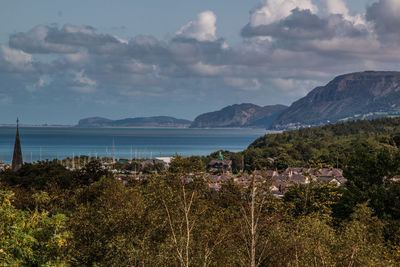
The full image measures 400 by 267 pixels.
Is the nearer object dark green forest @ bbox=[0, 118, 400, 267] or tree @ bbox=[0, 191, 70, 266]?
tree @ bbox=[0, 191, 70, 266]

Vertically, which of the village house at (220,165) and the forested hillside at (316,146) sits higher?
the forested hillside at (316,146)

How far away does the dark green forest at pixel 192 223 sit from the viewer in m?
15.7

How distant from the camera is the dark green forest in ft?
51.4

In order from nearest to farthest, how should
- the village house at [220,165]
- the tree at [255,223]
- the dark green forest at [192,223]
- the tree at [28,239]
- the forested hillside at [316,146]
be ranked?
the tree at [255,223] → the tree at [28,239] → the dark green forest at [192,223] → the forested hillside at [316,146] → the village house at [220,165]

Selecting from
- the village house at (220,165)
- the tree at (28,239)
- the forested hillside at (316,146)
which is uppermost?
the tree at (28,239)

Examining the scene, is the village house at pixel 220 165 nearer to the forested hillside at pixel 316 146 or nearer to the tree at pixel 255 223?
the forested hillside at pixel 316 146

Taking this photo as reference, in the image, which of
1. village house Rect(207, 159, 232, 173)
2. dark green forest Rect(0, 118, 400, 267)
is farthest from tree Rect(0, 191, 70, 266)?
village house Rect(207, 159, 232, 173)

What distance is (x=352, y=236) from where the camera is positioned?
22.8 m

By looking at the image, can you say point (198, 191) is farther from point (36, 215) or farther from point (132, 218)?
point (36, 215)

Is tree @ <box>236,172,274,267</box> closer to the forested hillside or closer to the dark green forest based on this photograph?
the dark green forest

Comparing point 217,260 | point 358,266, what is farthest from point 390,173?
point 217,260

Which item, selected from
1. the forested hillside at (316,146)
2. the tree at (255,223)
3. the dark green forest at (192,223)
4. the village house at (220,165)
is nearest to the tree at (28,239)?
the dark green forest at (192,223)

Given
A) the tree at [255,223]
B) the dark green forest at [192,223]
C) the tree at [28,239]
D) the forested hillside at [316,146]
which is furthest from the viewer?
the forested hillside at [316,146]

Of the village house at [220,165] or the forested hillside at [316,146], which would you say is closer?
the forested hillside at [316,146]
